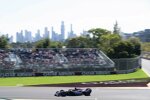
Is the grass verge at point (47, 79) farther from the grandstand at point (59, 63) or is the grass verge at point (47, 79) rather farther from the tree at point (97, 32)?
the tree at point (97, 32)

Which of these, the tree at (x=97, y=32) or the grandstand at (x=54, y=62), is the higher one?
the tree at (x=97, y=32)

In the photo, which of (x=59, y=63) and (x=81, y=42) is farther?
(x=81, y=42)

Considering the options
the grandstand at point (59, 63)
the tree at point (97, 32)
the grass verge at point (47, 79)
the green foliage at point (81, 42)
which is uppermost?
the tree at point (97, 32)

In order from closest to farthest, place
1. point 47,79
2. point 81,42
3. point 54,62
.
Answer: point 47,79 → point 54,62 → point 81,42

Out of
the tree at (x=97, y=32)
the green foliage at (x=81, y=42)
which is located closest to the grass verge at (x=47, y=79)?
the green foliage at (x=81, y=42)

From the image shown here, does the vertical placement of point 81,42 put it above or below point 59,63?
above

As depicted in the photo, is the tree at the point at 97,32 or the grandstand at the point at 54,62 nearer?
the grandstand at the point at 54,62

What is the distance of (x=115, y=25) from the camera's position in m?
128

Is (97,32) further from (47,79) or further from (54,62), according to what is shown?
(47,79)

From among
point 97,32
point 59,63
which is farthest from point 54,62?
point 97,32

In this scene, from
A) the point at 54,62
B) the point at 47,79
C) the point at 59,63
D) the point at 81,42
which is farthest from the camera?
the point at 81,42

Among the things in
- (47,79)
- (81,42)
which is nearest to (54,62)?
(47,79)

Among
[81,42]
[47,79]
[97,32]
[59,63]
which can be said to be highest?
[97,32]

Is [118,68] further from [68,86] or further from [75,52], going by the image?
[68,86]
